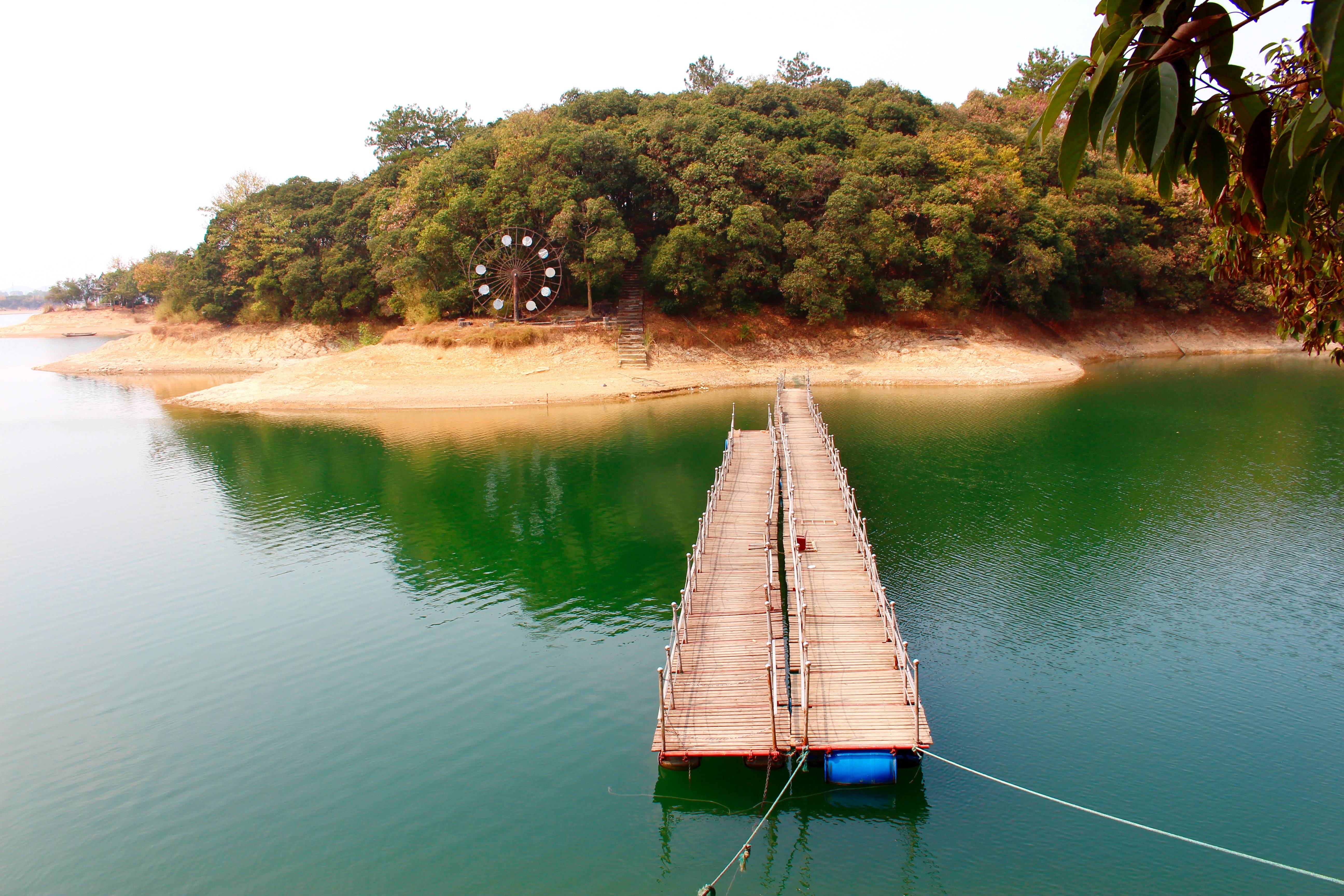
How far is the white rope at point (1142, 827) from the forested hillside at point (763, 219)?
138ft

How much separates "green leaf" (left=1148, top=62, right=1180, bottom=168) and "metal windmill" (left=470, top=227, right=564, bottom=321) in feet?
167

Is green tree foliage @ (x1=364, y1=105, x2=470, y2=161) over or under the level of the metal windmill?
over

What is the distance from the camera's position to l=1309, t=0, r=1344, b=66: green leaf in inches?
108

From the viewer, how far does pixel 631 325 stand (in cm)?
5375

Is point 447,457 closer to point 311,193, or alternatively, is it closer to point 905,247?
point 905,247

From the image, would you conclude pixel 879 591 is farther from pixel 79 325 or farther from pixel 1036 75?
pixel 79 325

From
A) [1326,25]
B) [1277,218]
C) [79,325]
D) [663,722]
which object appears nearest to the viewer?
[1326,25]

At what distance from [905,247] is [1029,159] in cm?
1718

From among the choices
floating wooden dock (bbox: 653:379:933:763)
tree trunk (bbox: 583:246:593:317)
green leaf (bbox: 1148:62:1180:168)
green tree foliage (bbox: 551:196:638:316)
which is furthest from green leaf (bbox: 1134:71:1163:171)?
tree trunk (bbox: 583:246:593:317)

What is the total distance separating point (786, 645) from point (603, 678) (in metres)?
4.18

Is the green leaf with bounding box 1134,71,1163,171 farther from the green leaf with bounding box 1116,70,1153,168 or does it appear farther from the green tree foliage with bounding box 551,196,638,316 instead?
the green tree foliage with bounding box 551,196,638,316

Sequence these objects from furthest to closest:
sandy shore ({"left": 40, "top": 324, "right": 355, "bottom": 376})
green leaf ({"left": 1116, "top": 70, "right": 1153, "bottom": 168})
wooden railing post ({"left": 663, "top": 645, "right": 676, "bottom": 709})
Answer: sandy shore ({"left": 40, "top": 324, "right": 355, "bottom": 376}) < wooden railing post ({"left": 663, "top": 645, "right": 676, "bottom": 709}) < green leaf ({"left": 1116, "top": 70, "right": 1153, "bottom": 168})

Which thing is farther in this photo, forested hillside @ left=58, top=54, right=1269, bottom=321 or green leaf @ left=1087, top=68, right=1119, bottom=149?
forested hillside @ left=58, top=54, right=1269, bottom=321

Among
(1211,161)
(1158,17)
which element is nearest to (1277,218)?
(1211,161)
